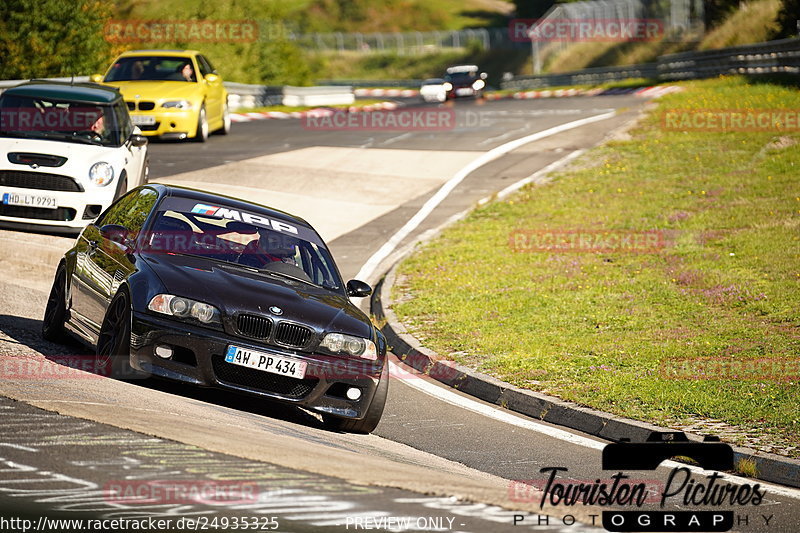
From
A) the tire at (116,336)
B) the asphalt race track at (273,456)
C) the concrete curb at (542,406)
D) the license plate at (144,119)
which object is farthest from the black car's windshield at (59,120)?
the license plate at (144,119)

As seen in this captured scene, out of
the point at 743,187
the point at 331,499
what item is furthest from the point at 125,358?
the point at 743,187

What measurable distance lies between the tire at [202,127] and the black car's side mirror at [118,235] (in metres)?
16.1

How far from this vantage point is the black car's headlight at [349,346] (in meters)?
8.03

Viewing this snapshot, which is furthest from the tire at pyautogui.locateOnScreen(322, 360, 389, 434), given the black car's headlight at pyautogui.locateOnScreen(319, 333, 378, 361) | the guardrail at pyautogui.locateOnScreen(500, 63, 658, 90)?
the guardrail at pyautogui.locateOnScreen(500, 63, 658, 90)

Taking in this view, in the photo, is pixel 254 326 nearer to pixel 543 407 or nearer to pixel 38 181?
pixel 543 407

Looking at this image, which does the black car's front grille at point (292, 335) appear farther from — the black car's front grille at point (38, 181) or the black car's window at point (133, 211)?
the black car's front grille at point (38, 181)

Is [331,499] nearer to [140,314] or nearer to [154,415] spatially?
[154,415]

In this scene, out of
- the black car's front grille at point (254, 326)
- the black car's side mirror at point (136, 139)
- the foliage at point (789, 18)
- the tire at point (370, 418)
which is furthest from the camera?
the foliage at point (789, 18)

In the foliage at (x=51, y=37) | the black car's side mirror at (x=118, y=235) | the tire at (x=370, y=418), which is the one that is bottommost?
the tire at (x=370, y=418)

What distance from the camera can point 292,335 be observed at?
7.93m

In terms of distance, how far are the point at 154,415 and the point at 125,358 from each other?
1.21 meters

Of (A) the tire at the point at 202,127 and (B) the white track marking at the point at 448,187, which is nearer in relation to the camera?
(B) the white track marking at the point at 448,187

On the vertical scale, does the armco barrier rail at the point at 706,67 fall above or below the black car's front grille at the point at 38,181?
above

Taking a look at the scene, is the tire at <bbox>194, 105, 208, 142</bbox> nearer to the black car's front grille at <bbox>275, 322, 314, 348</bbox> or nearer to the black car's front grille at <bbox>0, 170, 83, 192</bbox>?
the black car's front grille at <bbox>0, 170, 83, 192</bbox>
